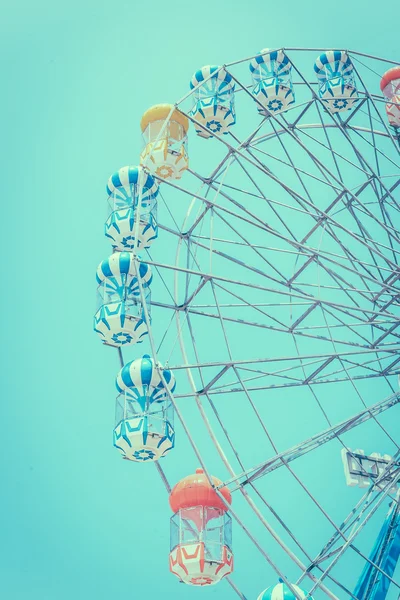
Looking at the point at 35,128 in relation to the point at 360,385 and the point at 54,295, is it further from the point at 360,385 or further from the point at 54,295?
the point at 360,385

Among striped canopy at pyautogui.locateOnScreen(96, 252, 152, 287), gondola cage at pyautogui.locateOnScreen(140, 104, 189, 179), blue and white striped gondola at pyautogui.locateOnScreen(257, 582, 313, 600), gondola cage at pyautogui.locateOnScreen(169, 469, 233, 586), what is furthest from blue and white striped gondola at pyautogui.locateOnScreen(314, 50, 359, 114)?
blue and white striped gondola at pyautogui.locateOnScreen(257, 582, 313, 600)

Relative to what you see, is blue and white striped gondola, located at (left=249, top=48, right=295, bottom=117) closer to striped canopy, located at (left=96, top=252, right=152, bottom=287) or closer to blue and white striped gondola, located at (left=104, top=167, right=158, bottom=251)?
blue and white striped gondola, located at (left=104, top=167, right=158, bottom=251)

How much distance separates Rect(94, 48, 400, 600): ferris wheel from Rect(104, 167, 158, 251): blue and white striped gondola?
1.1 inches

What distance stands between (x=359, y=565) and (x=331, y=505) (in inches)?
59.7

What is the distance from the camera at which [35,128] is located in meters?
26.8

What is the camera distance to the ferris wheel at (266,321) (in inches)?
571

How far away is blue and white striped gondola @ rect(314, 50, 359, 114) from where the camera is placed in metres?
18.9

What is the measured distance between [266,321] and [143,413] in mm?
11521

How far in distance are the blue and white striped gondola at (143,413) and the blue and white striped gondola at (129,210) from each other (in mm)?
2406

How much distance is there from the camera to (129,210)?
16.6 m

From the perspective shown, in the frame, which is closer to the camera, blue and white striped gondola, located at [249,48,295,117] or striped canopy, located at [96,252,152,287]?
striped canopy, located at [96,252,152,287]

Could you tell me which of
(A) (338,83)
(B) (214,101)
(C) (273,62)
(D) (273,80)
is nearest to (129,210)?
(B) (214,101)

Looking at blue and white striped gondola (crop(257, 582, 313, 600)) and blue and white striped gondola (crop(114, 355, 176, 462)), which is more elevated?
blue and white striped gondola (crop(114, 355, 176, 462))

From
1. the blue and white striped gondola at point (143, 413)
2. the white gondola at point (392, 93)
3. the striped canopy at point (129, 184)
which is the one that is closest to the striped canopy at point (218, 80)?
the striped canopy at point (129, 184)
